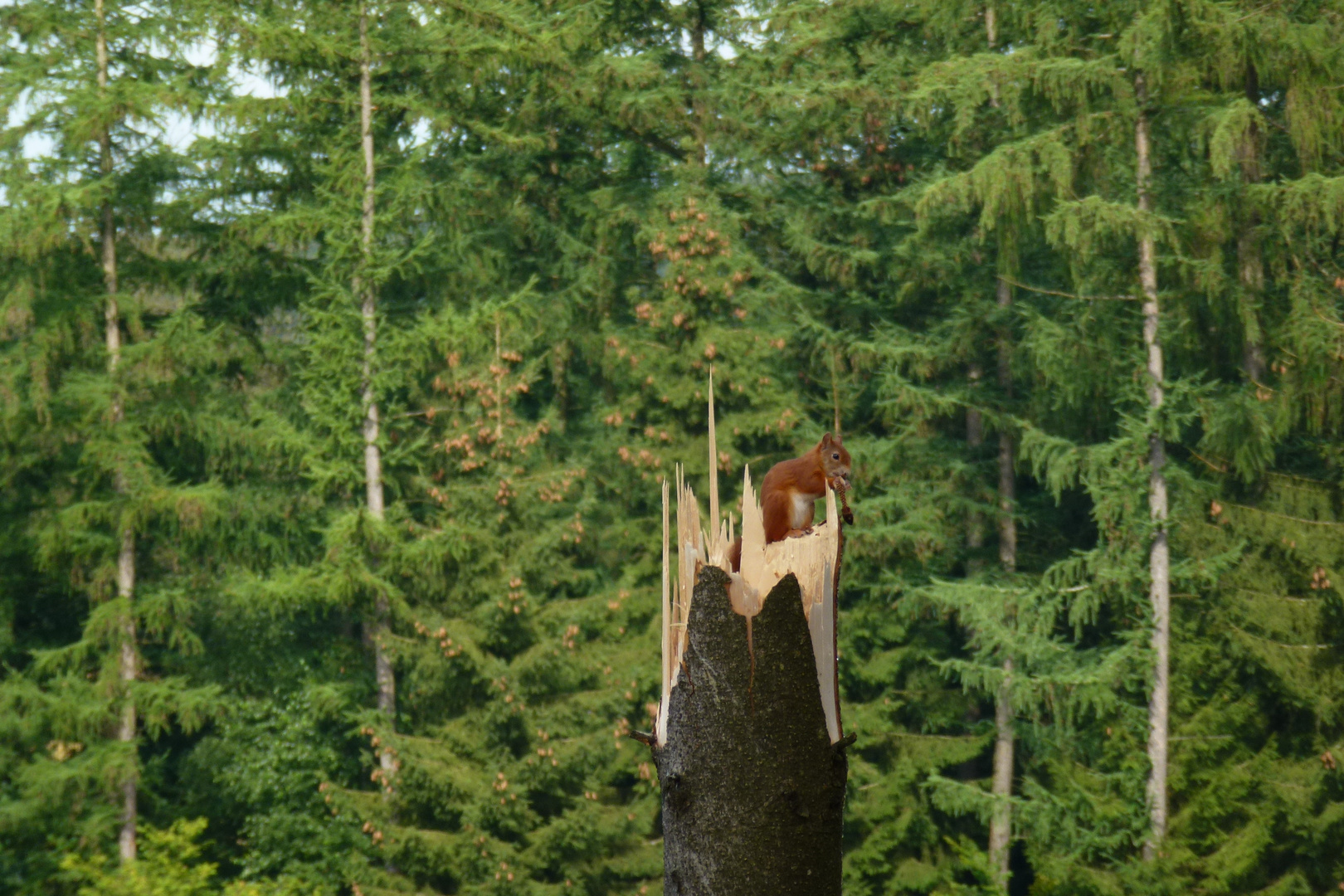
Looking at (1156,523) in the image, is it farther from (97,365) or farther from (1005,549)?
(97,365)

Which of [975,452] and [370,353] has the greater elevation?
[370,353]

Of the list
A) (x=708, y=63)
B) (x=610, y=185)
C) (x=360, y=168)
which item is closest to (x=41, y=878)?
(x=360, y=168)

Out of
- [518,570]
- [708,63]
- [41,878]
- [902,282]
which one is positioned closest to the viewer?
[518,570]

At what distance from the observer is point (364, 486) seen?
1909 cm

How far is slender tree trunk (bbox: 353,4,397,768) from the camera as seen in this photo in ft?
55.7

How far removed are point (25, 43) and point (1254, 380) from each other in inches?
576

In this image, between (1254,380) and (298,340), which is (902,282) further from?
(298,340)

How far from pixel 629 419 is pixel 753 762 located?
1529 centimetres

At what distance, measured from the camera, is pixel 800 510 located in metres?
3.08

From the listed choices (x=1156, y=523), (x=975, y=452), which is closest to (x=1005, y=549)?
(x=975, y=452)

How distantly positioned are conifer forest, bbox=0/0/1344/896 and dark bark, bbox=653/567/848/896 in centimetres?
1086

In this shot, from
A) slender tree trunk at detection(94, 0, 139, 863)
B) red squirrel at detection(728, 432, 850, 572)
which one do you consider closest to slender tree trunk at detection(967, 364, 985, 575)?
slender tree trunk at detection(94, 0, 139, 863)

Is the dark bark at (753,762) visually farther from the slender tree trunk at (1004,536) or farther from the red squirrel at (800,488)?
the slender tree trunk at (1004,536)

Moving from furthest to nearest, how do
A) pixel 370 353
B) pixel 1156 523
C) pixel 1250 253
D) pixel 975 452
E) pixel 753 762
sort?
1. pixel 975 452
2. pixel 370 353
3. pixel 1250 253
4. pixel 1156 523
5. pixel 753 762
